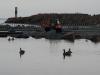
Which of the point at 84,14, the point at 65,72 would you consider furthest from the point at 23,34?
the point at 84,14

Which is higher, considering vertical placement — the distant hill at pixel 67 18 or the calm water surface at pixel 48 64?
the distant hill at pixel 67 18

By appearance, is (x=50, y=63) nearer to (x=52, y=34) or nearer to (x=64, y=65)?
(x=64, y=65)

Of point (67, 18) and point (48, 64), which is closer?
point (48, 64)

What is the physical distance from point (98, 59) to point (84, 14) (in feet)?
350

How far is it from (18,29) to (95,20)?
167ft

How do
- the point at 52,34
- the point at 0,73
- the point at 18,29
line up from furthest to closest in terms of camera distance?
1. the point at 18,29
2. the point at 52,34
3. the point at 0,73

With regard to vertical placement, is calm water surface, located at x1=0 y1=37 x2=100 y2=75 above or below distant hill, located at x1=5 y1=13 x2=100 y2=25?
below

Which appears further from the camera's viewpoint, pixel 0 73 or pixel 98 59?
pixel 98 59

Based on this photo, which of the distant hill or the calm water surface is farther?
the distant hill

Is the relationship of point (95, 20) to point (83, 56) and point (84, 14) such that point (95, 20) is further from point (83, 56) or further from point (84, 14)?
point (83, 56)

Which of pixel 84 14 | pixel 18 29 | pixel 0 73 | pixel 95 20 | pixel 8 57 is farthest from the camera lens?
pixel 84 14

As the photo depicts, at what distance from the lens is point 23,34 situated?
89062mm

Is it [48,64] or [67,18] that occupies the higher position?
[67,18]

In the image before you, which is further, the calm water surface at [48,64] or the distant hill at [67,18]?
→ the distant hill at [67,18]
